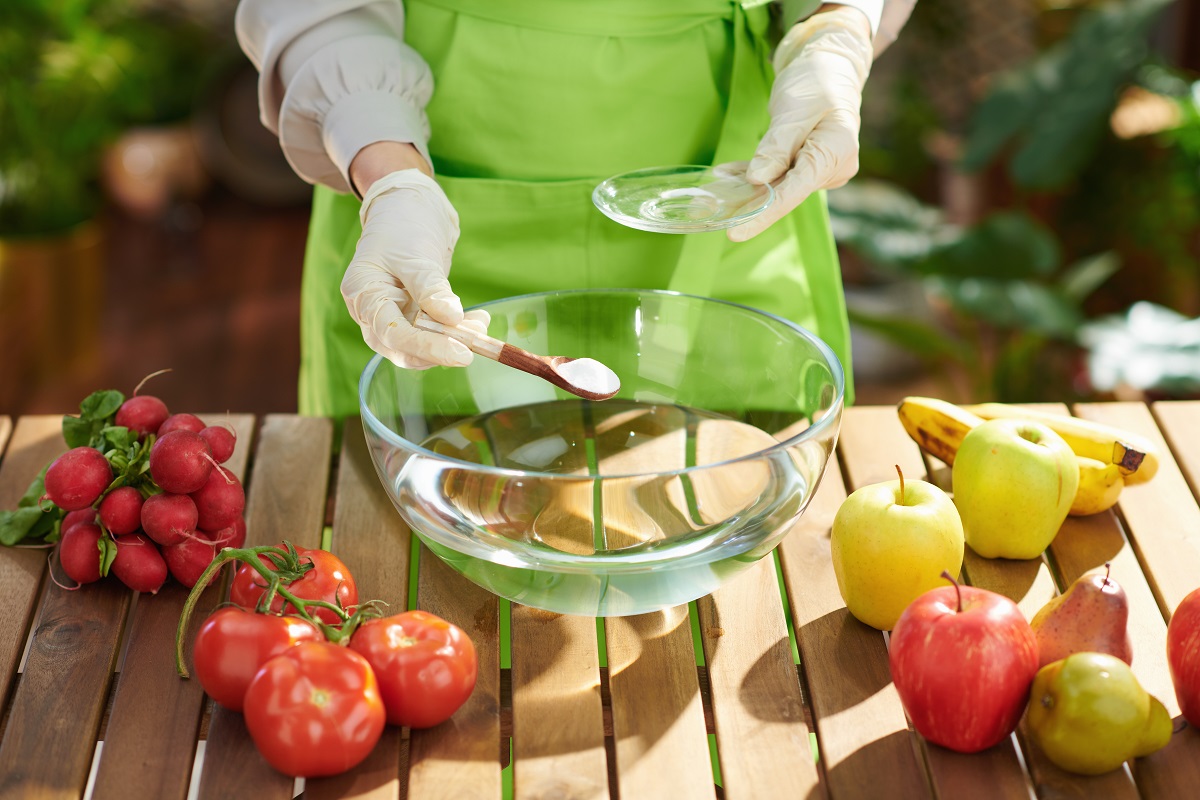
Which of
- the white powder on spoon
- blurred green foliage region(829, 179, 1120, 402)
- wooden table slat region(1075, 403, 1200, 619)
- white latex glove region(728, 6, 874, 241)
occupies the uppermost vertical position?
white latex glove region(728, 6, 874, 241)

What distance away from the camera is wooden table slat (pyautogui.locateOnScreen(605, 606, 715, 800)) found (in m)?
0.84

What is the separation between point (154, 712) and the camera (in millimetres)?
895

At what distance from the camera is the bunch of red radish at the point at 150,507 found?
0.99 m

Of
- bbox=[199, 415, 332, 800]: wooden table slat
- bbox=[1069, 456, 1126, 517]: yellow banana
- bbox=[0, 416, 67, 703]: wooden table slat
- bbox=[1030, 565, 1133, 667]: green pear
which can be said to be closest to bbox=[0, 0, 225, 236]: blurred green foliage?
bbox=[0, 416, 67, 703]: wooden table slat

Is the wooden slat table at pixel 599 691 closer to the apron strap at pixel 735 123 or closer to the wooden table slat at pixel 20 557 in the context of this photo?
the wooden table slat at pixel 20 557

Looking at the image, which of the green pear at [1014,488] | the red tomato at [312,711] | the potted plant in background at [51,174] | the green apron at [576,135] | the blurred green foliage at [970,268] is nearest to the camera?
the red tomato at [312,711]

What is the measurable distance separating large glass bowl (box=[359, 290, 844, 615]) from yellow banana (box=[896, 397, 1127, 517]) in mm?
176

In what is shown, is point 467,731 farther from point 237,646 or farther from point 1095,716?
point 1095,716

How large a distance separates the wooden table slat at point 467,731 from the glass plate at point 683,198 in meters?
0.39

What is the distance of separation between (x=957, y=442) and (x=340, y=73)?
714 millimetres

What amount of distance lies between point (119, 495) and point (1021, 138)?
129 inches

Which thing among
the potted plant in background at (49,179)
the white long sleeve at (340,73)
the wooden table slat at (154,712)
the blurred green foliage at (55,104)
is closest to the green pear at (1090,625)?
the wooden table slat at (154,712)

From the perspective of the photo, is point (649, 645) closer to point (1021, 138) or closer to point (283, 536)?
point (283, 536)

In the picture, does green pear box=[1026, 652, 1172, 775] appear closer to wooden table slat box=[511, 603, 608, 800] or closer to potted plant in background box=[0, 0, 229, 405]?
wooden table slat box=[511, 603, 608, 800]
